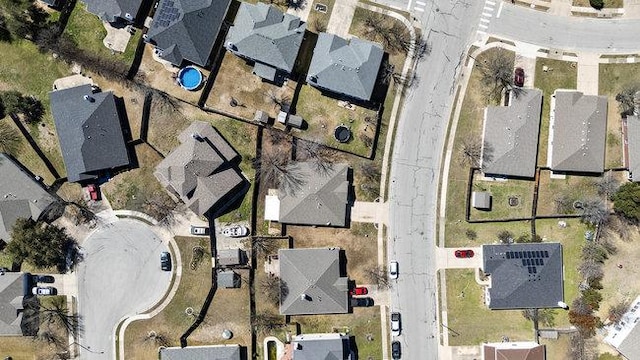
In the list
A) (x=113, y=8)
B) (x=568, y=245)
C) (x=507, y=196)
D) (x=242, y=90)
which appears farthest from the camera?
(x=568, y=245)

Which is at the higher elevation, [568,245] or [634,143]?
[634,143]

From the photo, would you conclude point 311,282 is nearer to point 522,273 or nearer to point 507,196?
point 522,273

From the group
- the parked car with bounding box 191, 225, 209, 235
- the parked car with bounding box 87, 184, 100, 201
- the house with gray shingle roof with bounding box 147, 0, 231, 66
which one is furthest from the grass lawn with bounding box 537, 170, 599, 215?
the parked car with bounding box 87, 184, 100, 201

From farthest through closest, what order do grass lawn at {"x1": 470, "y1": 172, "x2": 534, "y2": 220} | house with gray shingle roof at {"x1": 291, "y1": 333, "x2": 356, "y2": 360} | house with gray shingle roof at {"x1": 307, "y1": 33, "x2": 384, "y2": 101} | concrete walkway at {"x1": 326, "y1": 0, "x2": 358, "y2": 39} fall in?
grass lawn at {"x1": 470, "y1": 172, "x2": 534, "y2": 220} < concrete walkway at {"x1": 326, "y1": 0, "x2": 358, "y2": 39} < house with gray shingle roof at {"x1": 291, "y1": 333, "x2": 356, "y2": 360} < house with gray shingle roof at {"x1": 307, "y1": 33, "x2": 384, "y2": 101}

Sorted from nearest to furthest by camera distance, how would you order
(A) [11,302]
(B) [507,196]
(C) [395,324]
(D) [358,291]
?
1. (A) [11,302]
2. (C) [395,324]
3. (D) [358,291]
4. (B) [507,196]

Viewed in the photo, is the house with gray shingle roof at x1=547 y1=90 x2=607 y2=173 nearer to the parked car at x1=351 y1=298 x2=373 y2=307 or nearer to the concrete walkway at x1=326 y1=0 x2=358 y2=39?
the concrete walkway at x1=326 y1=0 x2=358 y2=39

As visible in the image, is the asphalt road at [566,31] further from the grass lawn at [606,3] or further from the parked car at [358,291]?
the parked car at [358,291]

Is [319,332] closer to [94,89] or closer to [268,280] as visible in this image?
[268,280]

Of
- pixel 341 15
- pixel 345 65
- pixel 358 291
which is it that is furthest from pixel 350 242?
pixel 341 15
